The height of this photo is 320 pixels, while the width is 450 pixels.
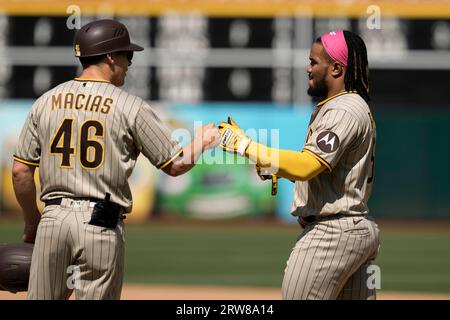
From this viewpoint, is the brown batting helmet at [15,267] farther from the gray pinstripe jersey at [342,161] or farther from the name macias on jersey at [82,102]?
the gray pinstripe jersey at [342,161]

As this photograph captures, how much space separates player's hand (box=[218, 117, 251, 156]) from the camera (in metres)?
4.09

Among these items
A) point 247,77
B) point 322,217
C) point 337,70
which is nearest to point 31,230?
point 322,217

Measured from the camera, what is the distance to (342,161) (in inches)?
165

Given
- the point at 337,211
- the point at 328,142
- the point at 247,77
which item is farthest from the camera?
the point at 247,77

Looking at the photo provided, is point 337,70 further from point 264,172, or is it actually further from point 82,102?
point 82,102

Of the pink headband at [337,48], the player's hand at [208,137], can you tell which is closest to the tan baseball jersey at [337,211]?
the pink headband at [337,48]

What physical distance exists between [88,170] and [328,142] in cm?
105

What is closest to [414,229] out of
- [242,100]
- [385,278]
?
[242,100]

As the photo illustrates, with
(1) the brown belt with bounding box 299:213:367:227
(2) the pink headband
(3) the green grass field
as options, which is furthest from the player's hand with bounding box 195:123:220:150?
(3) the green grass field

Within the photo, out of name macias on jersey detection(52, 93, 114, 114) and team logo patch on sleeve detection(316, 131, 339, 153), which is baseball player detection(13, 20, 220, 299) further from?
team logo patch on sleeve detection(316, 131, 339, 153)

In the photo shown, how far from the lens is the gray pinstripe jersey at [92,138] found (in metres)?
3.96

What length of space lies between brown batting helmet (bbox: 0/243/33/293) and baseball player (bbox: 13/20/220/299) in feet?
0.83

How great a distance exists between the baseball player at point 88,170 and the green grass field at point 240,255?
581 centimetres
